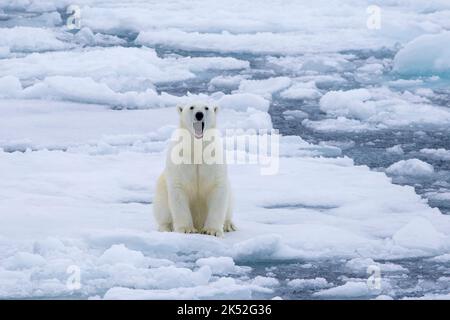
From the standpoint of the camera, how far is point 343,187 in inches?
247

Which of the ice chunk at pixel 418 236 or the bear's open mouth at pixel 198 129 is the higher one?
the bear's open mouth at pixel 198 129

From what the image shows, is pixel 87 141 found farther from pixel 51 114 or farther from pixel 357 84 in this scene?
pixel 357 84

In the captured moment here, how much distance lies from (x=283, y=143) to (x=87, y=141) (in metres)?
1.40

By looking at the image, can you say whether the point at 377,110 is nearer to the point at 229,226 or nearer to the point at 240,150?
the point at 240,150

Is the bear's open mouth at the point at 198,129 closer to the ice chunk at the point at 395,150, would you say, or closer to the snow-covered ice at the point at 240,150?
the snow-covered ice at the point at 240,150

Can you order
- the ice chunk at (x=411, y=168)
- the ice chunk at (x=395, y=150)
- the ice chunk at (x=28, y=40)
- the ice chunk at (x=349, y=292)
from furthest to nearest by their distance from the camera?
the ice chunk at (x=28, y=40)
the ice chunk at (x=395, y=150)
the ice chunk at (x=411, y=168)
the ice chunk at (x=349, y=292)

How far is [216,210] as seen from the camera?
4750 millimetres

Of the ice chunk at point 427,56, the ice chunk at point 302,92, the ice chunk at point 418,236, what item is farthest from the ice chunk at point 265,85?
the ice chunk at point 418,236

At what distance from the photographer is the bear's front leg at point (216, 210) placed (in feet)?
15.5

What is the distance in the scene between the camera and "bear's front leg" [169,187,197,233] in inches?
186

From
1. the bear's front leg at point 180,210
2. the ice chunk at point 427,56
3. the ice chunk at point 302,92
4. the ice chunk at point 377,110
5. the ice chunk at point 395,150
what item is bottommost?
the bear's front leg at point 180,210

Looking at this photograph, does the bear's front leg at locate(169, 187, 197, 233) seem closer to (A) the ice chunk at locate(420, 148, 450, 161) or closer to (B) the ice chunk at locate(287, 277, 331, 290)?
(B) the ice chunk at locate(287, 277, 331, 290)
